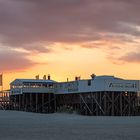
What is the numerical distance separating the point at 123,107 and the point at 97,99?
398 cm

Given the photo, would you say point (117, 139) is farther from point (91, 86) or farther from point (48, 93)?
point (48, 93)

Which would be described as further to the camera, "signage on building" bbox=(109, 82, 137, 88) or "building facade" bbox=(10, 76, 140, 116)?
"building facade" bbox=(10, 76, 140, 116)

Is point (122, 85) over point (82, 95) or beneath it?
over

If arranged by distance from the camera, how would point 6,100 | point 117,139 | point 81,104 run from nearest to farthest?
point 117,139 < point 81,104 < point 6,100

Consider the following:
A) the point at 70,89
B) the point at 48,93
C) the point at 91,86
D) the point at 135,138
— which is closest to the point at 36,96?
the point at 48,93

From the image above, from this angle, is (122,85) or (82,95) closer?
(122,85)

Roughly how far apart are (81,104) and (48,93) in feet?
24.7

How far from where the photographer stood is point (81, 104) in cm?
6925

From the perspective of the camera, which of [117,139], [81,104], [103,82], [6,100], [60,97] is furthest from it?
[6,100]

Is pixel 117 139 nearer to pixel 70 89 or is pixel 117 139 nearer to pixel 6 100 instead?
pixel 70 89

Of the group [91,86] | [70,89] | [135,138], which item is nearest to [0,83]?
[70,89]

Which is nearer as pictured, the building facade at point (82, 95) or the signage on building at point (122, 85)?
→ the signage on building at point (122, 85)

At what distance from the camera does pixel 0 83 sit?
77125 millimetres

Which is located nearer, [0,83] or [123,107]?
[123,107]
